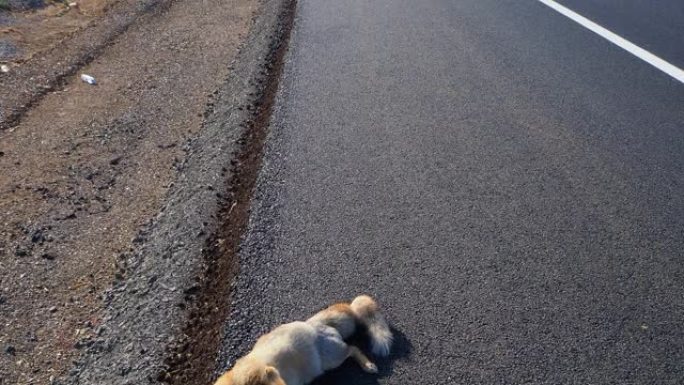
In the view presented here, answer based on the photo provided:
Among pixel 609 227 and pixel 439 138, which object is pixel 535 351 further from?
pixel 439 138

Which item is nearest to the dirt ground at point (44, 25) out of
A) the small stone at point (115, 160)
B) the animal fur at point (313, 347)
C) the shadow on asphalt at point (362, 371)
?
the small stone at point (115, 160)

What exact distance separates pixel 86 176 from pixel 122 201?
19.6 inches

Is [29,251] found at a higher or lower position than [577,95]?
lower

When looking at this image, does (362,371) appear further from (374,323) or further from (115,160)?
(115,160)

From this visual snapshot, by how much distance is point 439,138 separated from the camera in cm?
541

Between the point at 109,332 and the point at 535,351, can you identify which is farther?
the point at 109,332

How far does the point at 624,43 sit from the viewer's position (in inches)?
299

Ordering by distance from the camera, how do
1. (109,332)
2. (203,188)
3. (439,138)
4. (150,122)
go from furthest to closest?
(150,122)
(439,138)
(203,188)
(109,332)

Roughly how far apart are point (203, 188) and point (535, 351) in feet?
8.53

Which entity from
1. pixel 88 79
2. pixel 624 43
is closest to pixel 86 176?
pixel 88 79

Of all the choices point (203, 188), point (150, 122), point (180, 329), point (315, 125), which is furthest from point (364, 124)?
point (180, 329)

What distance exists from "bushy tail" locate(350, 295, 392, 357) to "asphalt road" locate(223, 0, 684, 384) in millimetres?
93

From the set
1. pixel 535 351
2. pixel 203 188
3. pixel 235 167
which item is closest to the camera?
pixel 535 351

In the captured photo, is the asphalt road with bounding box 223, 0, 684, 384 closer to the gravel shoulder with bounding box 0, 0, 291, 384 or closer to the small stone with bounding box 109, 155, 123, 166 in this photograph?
the gravel shoulder with bounding box 0, 0, 291, 384
